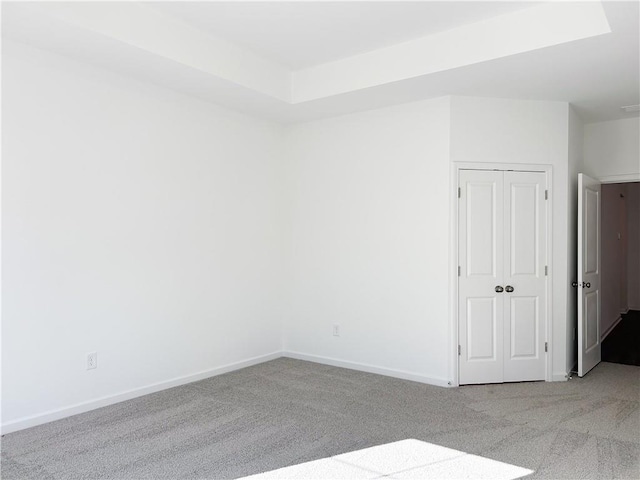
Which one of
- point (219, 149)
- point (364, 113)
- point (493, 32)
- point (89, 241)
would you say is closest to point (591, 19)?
point (493, 32)

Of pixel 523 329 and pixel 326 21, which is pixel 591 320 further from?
pixel 326 21

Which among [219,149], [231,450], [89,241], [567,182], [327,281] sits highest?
[219,149]

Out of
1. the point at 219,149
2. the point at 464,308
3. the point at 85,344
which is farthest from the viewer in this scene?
the point at 219,149

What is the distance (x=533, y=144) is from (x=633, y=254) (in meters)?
6.13

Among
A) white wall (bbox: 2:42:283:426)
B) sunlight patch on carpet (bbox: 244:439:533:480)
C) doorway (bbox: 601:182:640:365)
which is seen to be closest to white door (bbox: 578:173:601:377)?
doorway (bbox: 601:182:640:365)

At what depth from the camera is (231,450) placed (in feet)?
10.5

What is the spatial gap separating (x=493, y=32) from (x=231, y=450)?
3.44 metres

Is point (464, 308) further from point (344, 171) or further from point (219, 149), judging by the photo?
point (219, 149)

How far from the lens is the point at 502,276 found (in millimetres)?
4793

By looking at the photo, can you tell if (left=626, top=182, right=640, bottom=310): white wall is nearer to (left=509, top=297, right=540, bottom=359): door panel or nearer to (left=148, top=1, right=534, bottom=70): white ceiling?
(left=509, top=297, right=540, bottom=359): door panel

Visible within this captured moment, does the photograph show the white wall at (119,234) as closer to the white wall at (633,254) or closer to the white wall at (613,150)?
the white wall at (613,150)

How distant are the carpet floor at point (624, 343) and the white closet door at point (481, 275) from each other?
1.84m

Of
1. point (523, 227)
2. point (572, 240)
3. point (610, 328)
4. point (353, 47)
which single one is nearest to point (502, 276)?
point (523, 227)

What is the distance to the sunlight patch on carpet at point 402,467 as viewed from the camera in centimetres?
286
